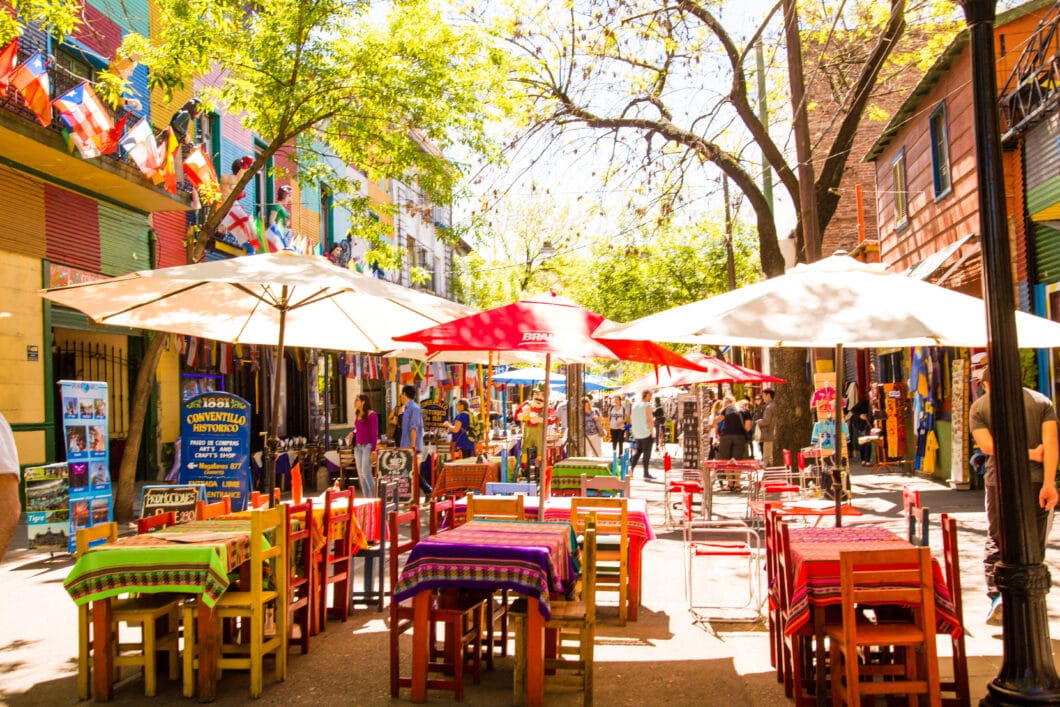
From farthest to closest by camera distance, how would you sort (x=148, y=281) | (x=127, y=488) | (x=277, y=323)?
(x=127, y=488) < (x=277, y=323) < (x=148, y=281)

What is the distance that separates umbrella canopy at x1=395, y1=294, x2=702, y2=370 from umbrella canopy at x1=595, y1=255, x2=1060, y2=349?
333mm

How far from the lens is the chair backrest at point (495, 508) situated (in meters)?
6.94

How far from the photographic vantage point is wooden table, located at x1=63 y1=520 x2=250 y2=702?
5516 mm

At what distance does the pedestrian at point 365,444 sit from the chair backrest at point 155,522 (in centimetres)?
884

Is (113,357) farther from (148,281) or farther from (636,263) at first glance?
(636,263)

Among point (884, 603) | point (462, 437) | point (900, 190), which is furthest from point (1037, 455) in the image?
point (900, 190)

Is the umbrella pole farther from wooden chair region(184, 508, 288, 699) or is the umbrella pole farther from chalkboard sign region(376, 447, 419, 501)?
chalkboard sign region(376, 447, 419, 501)

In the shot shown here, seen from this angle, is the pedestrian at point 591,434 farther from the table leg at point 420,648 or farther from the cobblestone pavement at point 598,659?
the table leg at point 420,648

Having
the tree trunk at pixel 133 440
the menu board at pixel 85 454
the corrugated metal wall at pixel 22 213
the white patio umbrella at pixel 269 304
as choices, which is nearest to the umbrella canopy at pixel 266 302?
the white patio umbrella at pixel 269 304

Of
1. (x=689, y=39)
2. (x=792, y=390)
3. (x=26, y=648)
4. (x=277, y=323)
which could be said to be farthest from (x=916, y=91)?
(x=26, y=648)

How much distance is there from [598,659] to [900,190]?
641 inches

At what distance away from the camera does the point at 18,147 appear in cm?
1385

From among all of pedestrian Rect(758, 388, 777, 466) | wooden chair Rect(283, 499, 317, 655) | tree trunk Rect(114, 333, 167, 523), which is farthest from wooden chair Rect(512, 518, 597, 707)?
pedestrian Rect(758, 388, 777, 466)

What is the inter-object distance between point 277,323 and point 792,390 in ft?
30.2
